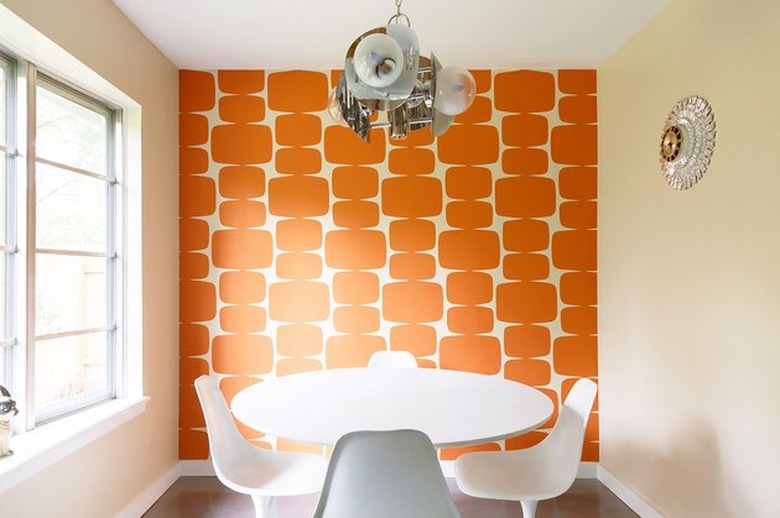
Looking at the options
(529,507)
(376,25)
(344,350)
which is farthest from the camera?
(344,350)

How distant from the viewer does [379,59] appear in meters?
1.55

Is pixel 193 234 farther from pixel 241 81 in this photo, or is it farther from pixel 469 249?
pixel 469 249

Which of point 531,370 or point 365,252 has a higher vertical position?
point 365,252

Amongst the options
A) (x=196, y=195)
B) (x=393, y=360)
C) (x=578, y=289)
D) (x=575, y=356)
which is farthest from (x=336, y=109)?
(x=575, y=356)

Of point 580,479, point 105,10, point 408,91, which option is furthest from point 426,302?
point 105,10

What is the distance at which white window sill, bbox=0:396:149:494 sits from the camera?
1838mm

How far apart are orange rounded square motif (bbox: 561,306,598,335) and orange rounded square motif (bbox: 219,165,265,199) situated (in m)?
2.13

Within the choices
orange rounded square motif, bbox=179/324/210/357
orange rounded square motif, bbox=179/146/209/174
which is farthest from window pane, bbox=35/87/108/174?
orange rounded square motif, bbox=179/324/210/357

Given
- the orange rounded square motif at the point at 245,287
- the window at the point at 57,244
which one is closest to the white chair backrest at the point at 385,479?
the window at the point at 57,244

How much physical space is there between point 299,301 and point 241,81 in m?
1.49

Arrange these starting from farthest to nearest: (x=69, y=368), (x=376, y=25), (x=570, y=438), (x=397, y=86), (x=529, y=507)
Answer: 1. (x=376, y=25)
2. (x=69, y=368)
3. (x=570, y=438)
4. (x=529, y=507)
5. (x=397, y=86)

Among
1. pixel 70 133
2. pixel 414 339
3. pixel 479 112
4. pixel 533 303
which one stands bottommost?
pixel 414 339

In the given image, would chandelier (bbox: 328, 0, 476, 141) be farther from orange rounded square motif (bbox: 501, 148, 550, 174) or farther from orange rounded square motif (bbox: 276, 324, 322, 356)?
orange rounded square motif (bbox: 276, 324, 322, 356)

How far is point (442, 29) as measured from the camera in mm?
2873
